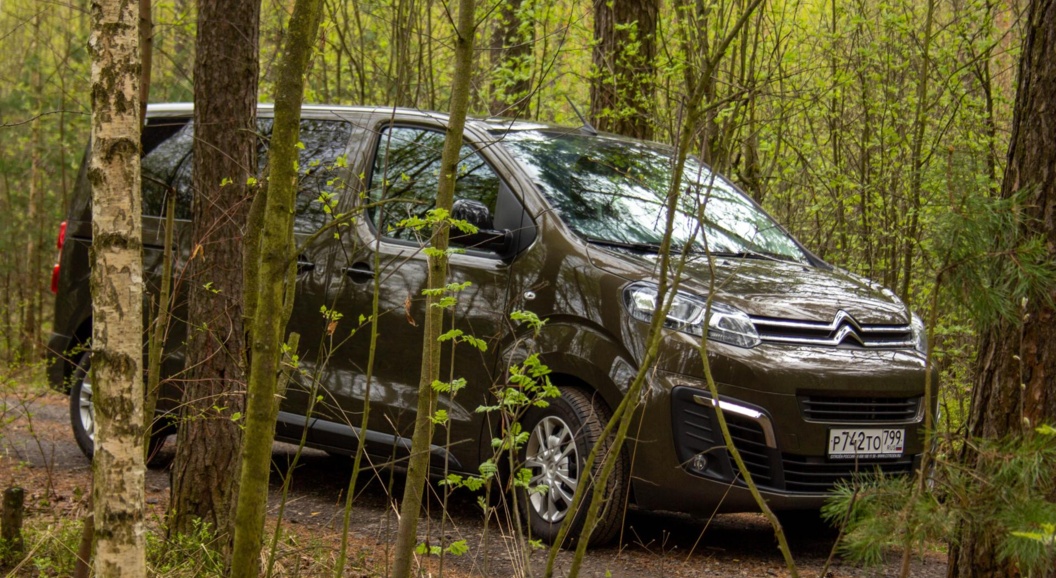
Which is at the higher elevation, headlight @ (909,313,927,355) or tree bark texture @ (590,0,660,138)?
tree bark texture @ (590,0,660,138)

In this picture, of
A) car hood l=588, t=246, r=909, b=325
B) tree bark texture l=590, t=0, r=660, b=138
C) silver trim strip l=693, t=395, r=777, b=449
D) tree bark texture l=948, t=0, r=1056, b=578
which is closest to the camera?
tree bark texture l=948, t=0, r=1056, b=578

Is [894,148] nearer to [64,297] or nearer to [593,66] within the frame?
[593,66]

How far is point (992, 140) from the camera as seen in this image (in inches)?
300

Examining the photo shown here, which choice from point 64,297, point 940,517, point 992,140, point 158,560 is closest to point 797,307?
point 940,517

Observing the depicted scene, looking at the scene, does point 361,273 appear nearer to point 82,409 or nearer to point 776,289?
point 776,289

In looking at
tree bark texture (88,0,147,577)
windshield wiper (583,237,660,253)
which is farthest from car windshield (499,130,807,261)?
tree bark texture (88,0,147,577)

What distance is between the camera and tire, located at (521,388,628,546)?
470 cm

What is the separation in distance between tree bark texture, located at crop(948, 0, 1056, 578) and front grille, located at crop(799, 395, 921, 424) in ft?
3.81

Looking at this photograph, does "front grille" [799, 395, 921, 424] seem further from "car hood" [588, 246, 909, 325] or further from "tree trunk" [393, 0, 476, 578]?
"tree trunk" [393, 0, 476, 578]

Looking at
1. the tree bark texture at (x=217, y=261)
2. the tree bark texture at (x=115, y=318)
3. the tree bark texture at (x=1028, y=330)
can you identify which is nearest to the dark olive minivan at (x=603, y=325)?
the tree bark texture at (x=217, y=261)

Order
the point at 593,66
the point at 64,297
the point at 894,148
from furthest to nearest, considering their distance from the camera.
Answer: the point at 593,66 → the point at 894,148 → the point at 64,297

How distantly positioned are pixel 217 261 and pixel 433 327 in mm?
1342

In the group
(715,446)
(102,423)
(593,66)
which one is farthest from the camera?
(593,66)

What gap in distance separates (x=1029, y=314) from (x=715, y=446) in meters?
1.49
